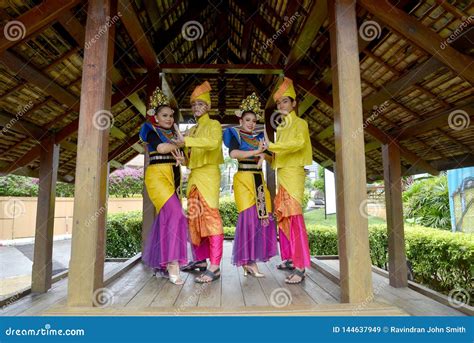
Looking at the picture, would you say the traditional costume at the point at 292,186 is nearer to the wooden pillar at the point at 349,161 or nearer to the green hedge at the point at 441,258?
the wooden pillar at the point at 349,161

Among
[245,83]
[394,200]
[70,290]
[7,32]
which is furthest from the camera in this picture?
[245,83]

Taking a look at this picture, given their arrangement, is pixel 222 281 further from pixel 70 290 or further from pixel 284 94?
pixel 284 94

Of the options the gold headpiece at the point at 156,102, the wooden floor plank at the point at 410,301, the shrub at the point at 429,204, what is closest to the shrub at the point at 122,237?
the gold headpiece at the point at 156,102

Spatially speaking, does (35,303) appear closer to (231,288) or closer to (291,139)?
(231,288)

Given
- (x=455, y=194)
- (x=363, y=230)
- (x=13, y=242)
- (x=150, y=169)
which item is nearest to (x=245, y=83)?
(x=150, y=169)

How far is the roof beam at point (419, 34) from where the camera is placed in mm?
2275

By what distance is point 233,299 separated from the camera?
2.45 m

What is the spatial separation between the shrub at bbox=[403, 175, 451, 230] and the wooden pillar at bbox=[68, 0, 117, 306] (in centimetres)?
1103

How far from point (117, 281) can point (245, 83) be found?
4.68m

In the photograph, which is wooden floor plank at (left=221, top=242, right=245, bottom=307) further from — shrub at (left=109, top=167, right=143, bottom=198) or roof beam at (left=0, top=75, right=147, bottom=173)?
shrub at (left=109, top=167, right=143, bottom=198)

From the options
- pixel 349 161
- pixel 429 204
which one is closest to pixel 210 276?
pixel 349 161

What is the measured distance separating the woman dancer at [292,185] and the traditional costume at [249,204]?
0.21 metres

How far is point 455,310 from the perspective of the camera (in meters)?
2.91

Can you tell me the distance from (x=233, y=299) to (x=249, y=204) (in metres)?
1.01
